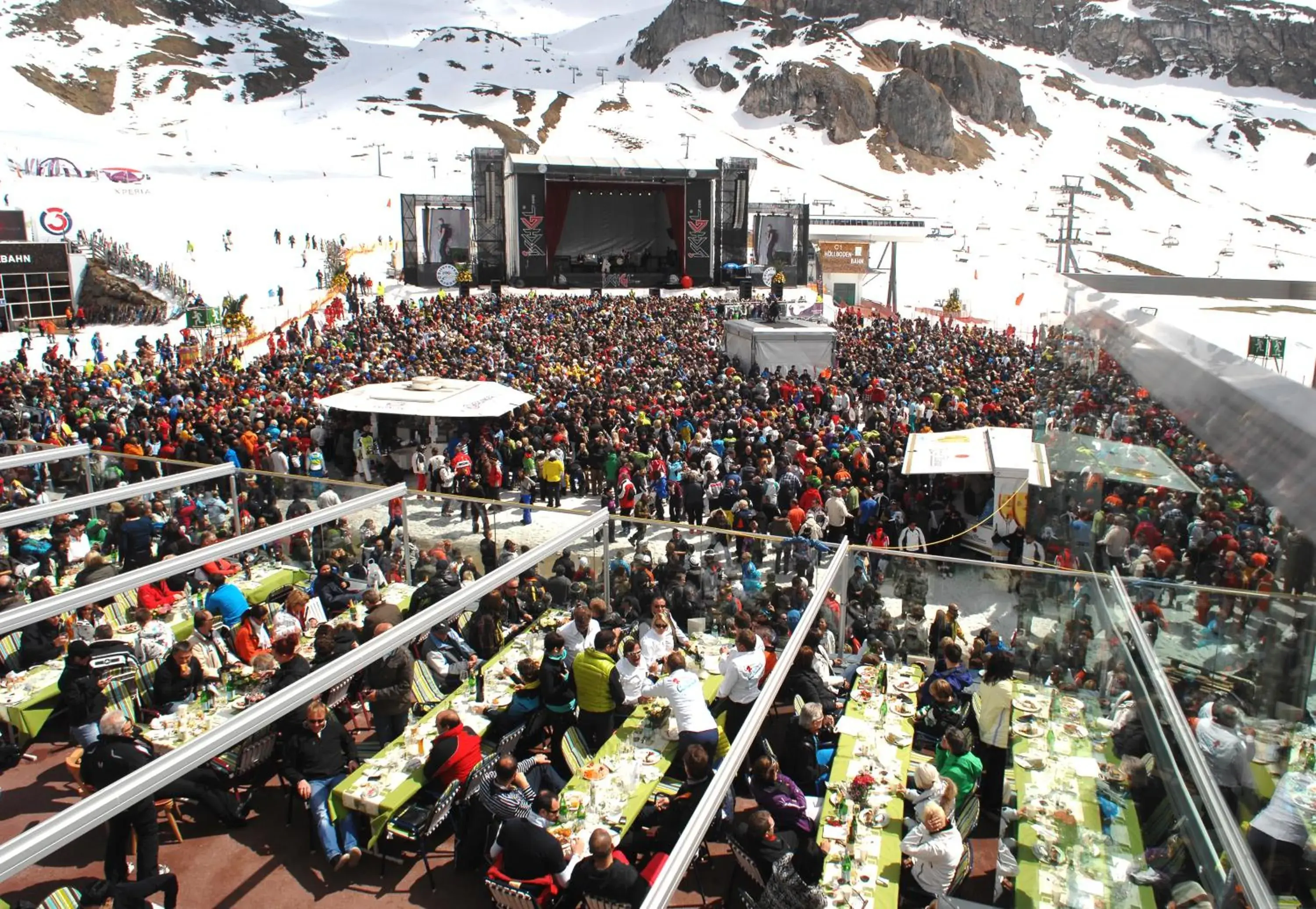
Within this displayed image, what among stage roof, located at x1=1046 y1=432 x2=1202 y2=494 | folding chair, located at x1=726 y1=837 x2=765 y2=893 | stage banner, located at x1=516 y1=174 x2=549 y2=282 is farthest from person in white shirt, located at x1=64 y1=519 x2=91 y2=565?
stage banner, located at x1=516 y1=174 x2=549 y2=282

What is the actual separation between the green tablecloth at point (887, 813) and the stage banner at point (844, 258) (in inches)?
1494

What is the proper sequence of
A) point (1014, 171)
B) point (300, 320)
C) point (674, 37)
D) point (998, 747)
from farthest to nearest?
1. point (674, 37)
2. point (1014, 171)
3. point (300, 320)
4. point (998, 747)

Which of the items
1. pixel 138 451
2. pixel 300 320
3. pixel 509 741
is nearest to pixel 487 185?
pixel 300 320

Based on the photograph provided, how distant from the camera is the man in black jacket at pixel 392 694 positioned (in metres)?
5.71

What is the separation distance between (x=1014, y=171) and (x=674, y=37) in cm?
5885

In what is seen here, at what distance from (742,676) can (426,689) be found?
88.5 inches

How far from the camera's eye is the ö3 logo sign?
3719 centimetres

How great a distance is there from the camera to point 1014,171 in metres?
108

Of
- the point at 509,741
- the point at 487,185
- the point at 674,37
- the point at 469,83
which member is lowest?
the point at 509,741

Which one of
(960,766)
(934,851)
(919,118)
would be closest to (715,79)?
(919,118)

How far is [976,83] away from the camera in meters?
122

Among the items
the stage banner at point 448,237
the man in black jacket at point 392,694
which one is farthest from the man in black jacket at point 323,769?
the stage banner at point 448,237

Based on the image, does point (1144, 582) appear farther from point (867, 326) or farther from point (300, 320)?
point (300, 320)

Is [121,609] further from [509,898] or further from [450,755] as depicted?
[509,898]
